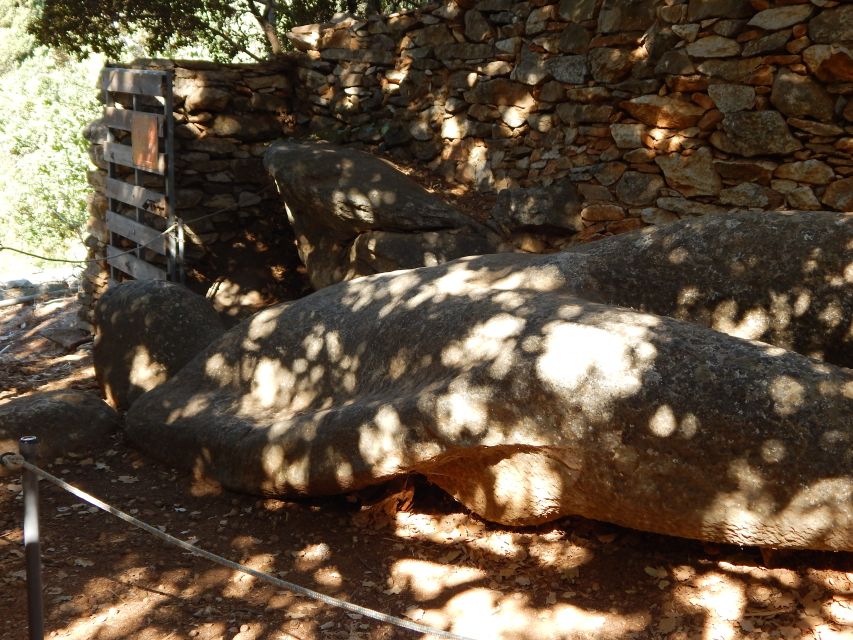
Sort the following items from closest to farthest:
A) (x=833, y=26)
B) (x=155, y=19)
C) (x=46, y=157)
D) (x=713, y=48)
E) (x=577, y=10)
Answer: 1. (x=833, y=26)
2. (x=713, y=48)
3. (x=577, y=10)
4. (x=155, y=19)
5. (x=46, y=157)

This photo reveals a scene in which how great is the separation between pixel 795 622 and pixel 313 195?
5852 millimetres

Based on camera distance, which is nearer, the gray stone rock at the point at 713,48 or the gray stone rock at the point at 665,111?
the gray stone rock at the point at 713,48

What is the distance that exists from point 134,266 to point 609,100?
5.21 m

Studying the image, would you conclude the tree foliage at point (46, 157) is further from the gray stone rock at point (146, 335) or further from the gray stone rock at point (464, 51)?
the gray stone rock at point (146, 335)

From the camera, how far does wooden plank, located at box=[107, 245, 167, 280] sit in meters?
8.65

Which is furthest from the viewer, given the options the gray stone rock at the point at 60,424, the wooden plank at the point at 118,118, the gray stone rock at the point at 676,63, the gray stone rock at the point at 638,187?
the wooden plank at the point at 118,118

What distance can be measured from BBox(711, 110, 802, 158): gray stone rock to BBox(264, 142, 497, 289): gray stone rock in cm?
222

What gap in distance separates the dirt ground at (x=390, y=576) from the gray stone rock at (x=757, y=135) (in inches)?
141

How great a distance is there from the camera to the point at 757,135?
6301 mm

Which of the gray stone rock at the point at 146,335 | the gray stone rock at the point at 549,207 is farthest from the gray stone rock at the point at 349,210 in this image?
the gray stone rock at the point at 146,335

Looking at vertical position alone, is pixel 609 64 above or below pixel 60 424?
above

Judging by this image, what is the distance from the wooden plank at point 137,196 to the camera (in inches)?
338

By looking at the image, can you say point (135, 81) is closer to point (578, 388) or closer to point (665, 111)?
point (665, 111)

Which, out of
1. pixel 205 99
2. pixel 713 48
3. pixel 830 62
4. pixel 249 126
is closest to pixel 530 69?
pixel 713 48
